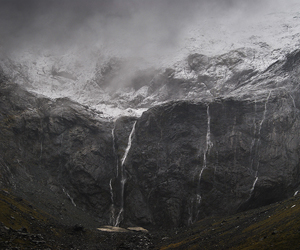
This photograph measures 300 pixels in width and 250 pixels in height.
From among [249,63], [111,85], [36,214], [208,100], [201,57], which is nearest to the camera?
[36,214]

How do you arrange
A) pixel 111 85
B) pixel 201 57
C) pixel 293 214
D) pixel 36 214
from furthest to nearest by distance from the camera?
pixel 111 85 < pixel 201 57 < pixel 36 214 < pixel 293 214

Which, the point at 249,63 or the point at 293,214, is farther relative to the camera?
the point at 249,63

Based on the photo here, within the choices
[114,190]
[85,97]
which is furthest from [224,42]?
[114,190]

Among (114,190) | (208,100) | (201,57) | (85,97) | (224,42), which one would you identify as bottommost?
(114,190)

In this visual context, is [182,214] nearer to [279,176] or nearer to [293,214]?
[279,176]

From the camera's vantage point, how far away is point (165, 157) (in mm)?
85062

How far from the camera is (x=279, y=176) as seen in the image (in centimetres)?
7169

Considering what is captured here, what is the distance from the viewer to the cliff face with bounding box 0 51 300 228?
73500 millimetres

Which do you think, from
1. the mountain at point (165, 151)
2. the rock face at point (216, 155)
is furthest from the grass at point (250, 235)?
the mountain at point (165, 151)

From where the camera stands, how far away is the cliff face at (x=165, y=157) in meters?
73.5

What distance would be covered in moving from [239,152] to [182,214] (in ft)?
76.7

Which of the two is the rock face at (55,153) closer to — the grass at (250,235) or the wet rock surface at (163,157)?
the wet rock surface at (163,157)

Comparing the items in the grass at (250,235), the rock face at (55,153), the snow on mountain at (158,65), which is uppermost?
the snow on mountain at (158,65)

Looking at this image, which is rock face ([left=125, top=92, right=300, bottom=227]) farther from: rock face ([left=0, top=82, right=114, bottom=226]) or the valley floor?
the valley floor
